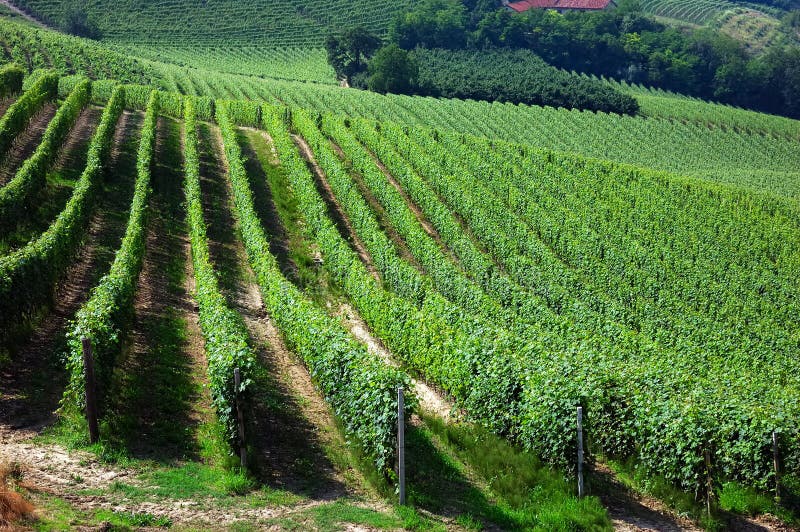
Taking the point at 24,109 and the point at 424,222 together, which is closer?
the point at 424,222

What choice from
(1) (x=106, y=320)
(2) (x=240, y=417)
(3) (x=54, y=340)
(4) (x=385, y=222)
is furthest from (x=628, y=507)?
(4) (x=385, y=222)

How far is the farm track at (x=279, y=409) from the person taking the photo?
15.1 metres

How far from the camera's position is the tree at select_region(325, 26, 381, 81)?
12606 cm

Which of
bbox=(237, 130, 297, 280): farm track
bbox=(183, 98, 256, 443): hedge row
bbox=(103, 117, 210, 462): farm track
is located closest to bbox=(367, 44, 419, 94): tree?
bbox=(237, 130, 297, 280): farm track

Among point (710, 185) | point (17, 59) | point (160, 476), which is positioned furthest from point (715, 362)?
point (17, 59)

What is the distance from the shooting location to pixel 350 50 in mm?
126750

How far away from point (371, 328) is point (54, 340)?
11209 mm

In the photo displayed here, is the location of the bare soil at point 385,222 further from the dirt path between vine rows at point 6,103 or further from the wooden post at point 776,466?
the dirt path between vine rows at point 6,103

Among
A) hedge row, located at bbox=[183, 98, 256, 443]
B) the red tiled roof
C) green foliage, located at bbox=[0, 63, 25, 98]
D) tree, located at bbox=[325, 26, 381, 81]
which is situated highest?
the red tiled roof

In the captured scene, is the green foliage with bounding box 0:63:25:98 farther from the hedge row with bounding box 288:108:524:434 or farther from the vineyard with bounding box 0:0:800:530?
the hedge row with bounding box 288:108:524:434

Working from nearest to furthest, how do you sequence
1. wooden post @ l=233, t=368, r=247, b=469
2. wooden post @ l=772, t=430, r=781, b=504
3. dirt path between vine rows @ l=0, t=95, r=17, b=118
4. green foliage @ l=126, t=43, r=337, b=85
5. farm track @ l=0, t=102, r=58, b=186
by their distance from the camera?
wooden post @ l=772, t=430, r=781, b=504, wooden post @ l=233, t=368, r=247, b=469, farm track @ l=0, t=102, r=58, b=186, dirt path between vine rows @ l=0, t=95, r=17, b=118, green foliage @ l=126, t=43, r=337, b=85

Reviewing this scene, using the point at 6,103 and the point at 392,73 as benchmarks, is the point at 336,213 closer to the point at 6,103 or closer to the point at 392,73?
the point at 6,103

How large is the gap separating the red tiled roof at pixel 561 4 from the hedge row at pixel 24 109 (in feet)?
499

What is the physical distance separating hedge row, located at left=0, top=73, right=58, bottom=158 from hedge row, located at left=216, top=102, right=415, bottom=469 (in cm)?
2310
